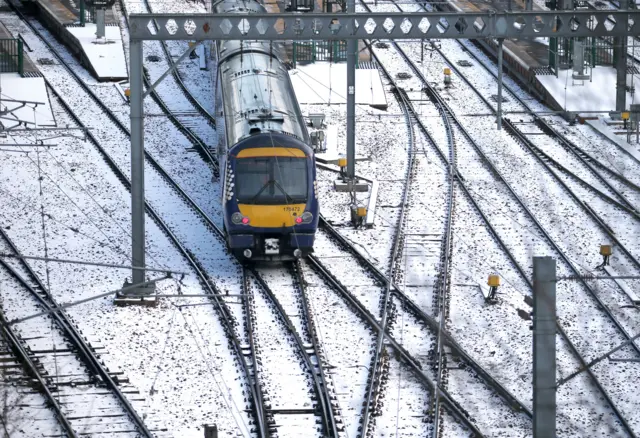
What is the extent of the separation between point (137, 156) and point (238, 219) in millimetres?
2325

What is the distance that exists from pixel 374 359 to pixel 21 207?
36.4 feet

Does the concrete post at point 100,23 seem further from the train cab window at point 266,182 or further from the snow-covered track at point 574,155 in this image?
the train cab window at point 266,182

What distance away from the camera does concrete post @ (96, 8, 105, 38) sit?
1795 inches

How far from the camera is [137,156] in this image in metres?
26.3

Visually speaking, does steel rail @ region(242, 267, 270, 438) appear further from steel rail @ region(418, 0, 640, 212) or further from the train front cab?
steel rail @ region(418, 0, 640, 212)

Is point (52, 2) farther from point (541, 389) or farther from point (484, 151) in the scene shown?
point (541, 389)

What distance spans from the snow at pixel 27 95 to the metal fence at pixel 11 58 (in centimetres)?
28

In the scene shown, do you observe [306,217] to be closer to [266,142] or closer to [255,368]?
[266,142]

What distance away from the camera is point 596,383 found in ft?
74.0

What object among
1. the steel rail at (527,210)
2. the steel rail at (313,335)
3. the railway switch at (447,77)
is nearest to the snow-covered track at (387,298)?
the steel rail at (313,335)

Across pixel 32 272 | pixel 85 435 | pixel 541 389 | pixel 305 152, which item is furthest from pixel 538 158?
pixel 541 389

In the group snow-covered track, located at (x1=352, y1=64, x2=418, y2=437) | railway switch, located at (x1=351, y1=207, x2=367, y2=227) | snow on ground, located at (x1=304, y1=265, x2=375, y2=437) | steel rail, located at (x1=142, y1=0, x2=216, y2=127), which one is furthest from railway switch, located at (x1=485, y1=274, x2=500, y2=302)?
steel rail, located at (x1=142, y1=0, x2=216, y2=127)

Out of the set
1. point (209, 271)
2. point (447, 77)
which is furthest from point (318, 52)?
point (209, 271)

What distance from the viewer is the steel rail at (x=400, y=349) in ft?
70.5
